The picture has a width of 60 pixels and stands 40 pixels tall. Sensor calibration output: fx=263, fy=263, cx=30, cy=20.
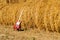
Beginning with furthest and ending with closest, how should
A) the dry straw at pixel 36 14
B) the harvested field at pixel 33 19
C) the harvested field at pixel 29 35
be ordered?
1. the dry straw at pixel 36 14
2. the harvested field at pixel 33 19
3. the harvested field at pixel 29 35

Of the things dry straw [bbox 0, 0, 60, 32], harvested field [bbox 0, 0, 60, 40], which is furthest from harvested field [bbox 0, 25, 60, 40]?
dry straw [bbox 0, 0, 60, 32]

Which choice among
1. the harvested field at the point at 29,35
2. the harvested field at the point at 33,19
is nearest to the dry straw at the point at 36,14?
the harvested field at the point at 33,19

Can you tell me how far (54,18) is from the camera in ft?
21.9

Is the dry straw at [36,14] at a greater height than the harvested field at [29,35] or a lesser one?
greater

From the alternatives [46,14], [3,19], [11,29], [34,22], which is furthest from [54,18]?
[3,19]

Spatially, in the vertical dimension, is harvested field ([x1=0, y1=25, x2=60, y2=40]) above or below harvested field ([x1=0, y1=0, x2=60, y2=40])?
below

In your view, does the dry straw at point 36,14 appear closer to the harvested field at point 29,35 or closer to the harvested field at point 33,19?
the harvested field at point 33,19

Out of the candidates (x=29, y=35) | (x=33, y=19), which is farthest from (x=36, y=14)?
(x=29, y=35)

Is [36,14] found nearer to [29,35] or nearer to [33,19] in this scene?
[33,19]

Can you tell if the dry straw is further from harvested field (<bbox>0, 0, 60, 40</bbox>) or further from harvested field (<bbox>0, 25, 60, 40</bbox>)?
harvested field (<bbox>0, 25, 60, 40</bbox>)

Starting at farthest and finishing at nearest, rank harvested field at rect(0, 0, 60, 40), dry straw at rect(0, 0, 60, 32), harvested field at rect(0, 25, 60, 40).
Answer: dry straw at rect(0, 0, 60, 32), harvested field at rect(0, 0, 60, 40), harvested field at rect(0, 25, 60, 40)

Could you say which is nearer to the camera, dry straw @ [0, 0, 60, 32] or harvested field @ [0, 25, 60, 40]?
harvested field @ [0, 25, 60, 40]

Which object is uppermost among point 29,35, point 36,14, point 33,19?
point 36,14

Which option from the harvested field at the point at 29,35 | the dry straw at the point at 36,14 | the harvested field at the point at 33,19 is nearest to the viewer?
the harvested field at the point at 29,35
